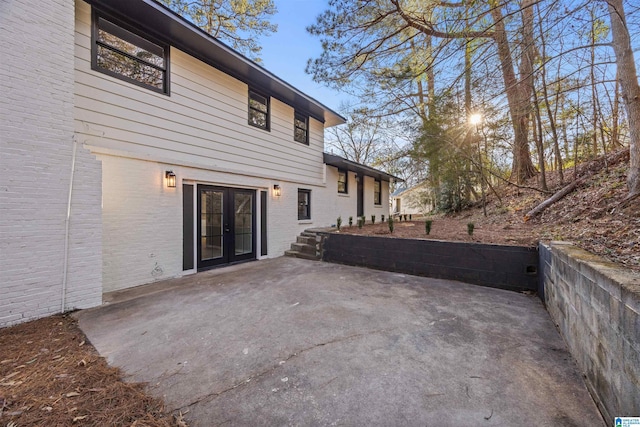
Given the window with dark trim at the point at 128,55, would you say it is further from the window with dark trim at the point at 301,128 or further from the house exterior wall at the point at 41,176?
the window with dark trim at the point at 301,128

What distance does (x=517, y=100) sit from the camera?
232 inches

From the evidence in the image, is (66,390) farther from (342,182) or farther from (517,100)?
(342,182)

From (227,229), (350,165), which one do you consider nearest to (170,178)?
(227,229)

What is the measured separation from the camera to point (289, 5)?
21.6ft

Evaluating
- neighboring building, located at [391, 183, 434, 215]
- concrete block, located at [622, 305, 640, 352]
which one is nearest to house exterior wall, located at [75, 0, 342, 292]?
concrete block, located at [622, 305, 640, 352]

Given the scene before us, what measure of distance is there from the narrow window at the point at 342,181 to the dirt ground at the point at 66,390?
873cm

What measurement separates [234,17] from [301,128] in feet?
17.2

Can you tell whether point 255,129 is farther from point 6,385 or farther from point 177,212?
point 6,385

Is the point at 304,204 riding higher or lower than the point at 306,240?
higher

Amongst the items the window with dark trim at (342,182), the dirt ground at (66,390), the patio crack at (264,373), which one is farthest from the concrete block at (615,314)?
the window with dark trim at (342,182)

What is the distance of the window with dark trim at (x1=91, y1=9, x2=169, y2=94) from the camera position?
4.20 m

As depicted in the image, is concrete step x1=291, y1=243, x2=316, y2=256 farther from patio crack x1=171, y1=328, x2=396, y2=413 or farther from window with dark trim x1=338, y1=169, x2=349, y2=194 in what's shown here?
patio crack x1=171, y1=328, x2=396, y2=413

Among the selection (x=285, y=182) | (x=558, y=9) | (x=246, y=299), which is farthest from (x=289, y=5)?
(x=246, y=299)

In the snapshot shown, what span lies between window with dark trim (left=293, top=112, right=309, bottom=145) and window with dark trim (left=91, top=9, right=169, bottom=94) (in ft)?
12.7
